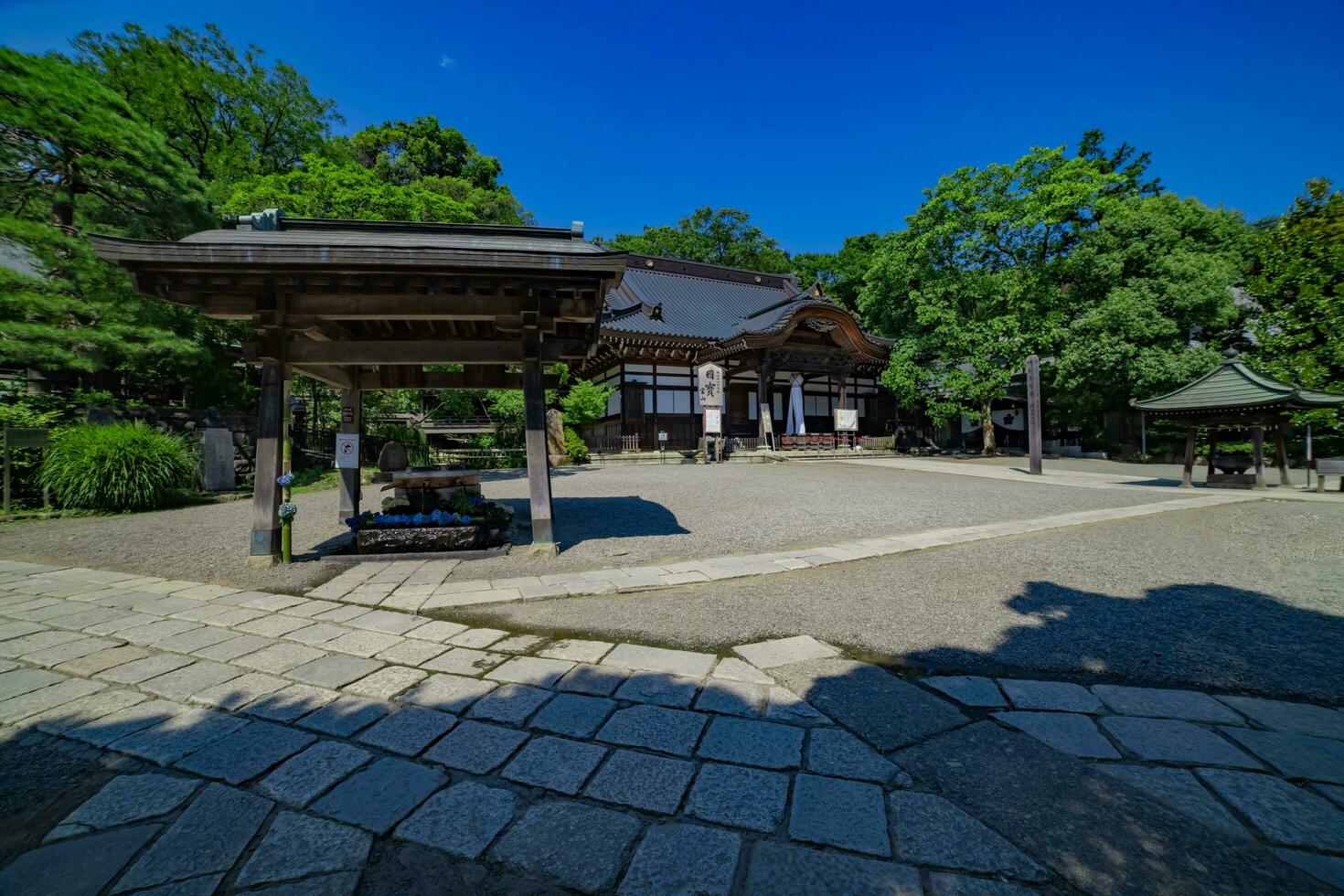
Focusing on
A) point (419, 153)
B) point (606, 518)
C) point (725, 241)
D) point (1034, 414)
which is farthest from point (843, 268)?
point (606, 518)

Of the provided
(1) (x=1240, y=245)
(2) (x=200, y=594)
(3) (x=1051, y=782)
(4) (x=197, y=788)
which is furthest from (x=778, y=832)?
(1) (x=1240, y=245)

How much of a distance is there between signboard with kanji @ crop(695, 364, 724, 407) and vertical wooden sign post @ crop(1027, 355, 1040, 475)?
31.2ft

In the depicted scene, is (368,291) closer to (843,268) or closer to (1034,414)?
(1034,414)

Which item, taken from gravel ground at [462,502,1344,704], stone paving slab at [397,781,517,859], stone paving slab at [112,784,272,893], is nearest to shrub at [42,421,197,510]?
gravel ground at [462,502,1344,704]

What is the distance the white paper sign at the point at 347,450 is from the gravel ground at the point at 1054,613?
421cm

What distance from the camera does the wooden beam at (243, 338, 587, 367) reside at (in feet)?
17.0

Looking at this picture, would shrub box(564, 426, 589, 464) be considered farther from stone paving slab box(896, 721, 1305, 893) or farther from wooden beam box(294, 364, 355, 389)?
stone paving slab box(896, 721, 1305, 893)

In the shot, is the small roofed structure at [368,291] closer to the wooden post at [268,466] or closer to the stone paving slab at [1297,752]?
the wooden post at [268,466]

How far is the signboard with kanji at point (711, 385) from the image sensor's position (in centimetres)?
1816

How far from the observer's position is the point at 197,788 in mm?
1835

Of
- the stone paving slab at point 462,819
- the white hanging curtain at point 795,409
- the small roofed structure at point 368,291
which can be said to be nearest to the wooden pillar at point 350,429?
the small roofed structure at point 368,291

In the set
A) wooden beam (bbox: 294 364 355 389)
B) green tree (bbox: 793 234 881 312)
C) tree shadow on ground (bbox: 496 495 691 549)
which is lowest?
tree shadow on ground (bbox: 496 495 691 549)

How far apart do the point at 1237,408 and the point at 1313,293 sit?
5.75 metres

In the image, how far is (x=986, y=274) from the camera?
19.3 m
